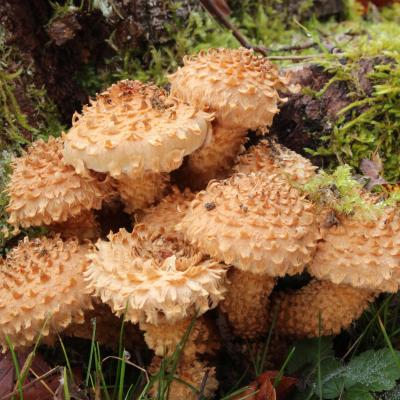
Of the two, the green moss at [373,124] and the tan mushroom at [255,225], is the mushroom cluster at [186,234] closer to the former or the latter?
the tan mushroom at [255,225]

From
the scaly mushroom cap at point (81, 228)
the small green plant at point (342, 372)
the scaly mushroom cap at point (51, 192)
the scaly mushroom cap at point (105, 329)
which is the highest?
the scaly mushroom cap at point (51, 192)

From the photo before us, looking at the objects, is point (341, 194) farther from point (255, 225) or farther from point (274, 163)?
point (255, 225)

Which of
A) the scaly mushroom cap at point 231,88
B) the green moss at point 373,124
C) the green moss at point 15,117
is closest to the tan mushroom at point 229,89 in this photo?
the scaly mushroom cap at point 231,88

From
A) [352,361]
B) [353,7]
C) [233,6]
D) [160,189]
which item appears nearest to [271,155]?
[160,189]

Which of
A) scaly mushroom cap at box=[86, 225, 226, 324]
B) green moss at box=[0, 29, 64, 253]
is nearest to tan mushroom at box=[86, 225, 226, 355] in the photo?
scaly mushroom cap at box=[86, 225, 226, 324]

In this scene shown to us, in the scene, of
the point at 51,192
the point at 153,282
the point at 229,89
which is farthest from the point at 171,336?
the point at 229,89

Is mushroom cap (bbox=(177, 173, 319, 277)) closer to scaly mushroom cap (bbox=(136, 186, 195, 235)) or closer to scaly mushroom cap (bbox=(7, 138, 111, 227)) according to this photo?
scaly mushroom cap (bbox=(136, 186, 195, 235))
